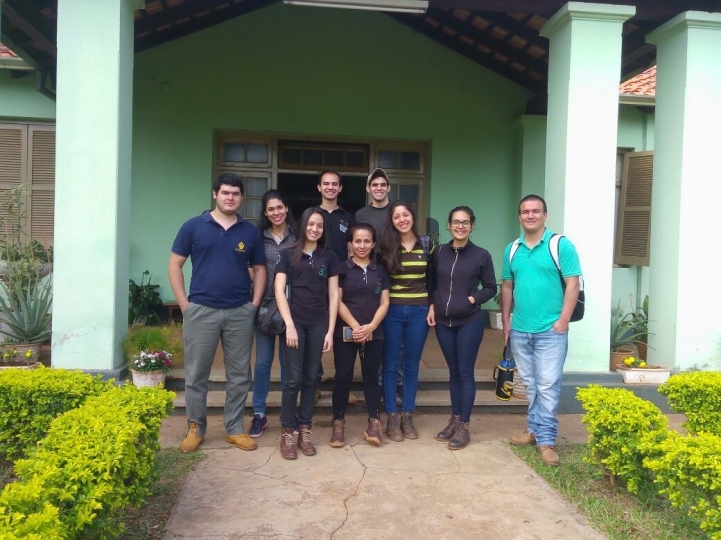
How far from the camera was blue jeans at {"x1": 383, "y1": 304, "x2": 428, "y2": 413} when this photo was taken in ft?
14.5

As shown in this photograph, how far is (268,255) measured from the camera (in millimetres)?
4441

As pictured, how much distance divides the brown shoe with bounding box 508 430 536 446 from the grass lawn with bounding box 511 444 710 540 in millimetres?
274

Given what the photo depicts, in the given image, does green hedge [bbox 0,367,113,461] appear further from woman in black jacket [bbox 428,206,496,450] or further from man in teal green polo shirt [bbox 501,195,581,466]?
man in teal green polo shirt [bbox 501,195,581,466]

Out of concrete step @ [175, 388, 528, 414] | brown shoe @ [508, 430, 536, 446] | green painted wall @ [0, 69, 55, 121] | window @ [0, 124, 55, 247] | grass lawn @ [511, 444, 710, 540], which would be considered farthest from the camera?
window @ [0, 124, 55, 247]

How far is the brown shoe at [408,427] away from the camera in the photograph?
181 inches

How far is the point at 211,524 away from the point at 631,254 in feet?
21.2

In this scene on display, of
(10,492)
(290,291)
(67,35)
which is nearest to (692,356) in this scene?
(290,291)

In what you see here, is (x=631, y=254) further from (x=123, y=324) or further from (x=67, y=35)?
(x=67, y=35)

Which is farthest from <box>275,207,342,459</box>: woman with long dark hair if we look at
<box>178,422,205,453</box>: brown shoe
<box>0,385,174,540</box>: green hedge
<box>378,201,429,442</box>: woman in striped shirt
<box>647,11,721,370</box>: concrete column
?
<box>647,11,721,370</box>: concrete column

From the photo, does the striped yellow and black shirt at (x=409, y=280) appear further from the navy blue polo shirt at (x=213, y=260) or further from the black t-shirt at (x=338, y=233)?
the navy blue polo shirt at (x=213, y=260)

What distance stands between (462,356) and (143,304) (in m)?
4.62

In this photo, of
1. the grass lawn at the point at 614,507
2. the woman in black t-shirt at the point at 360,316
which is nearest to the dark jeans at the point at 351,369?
the woman in black t-shirt at the point at 360,316

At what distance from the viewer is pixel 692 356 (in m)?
5.49

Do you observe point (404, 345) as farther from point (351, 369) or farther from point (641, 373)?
point (641, 373)
